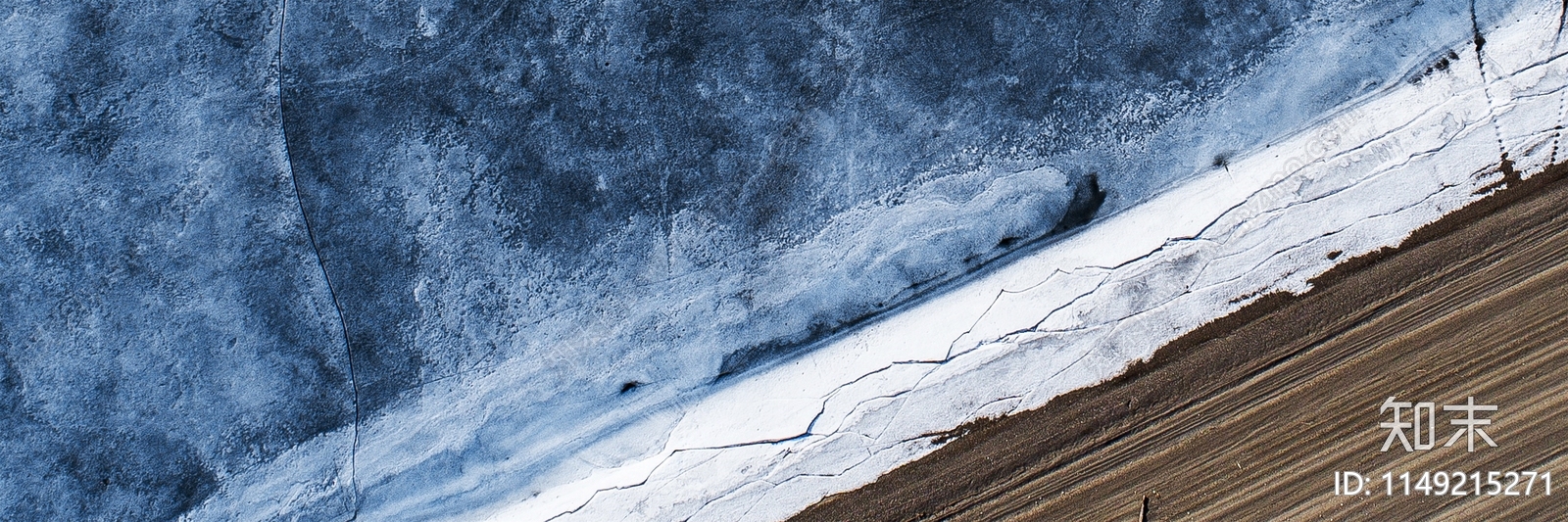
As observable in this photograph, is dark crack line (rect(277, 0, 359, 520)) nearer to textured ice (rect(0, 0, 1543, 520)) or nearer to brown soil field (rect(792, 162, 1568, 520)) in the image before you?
textured ice (rect(0, 0, 1543, 520))

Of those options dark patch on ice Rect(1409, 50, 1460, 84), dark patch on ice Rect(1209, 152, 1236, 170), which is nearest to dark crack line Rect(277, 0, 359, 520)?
dark patch on ice Rect(1209, 152, 1236, 170)

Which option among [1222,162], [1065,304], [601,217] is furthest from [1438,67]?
[601,217]

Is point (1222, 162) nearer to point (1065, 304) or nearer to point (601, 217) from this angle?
point (1065, 304)

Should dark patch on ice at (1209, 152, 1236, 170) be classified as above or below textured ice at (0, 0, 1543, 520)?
below

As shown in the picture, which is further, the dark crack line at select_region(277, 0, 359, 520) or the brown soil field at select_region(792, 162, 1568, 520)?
the brown soil field at select_region(792, 162, 1568, 520)

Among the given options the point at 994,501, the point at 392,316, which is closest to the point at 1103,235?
the point at 994,501

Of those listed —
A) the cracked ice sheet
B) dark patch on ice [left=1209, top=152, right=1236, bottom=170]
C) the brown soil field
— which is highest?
dark patch on ice [left=1209, top=152, right=1236, bottom=170]

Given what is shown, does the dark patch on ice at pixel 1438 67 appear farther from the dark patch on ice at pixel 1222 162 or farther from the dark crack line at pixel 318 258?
the dark crack line at pixel 318 258

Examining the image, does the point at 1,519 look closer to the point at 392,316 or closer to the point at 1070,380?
the point at 392,316
